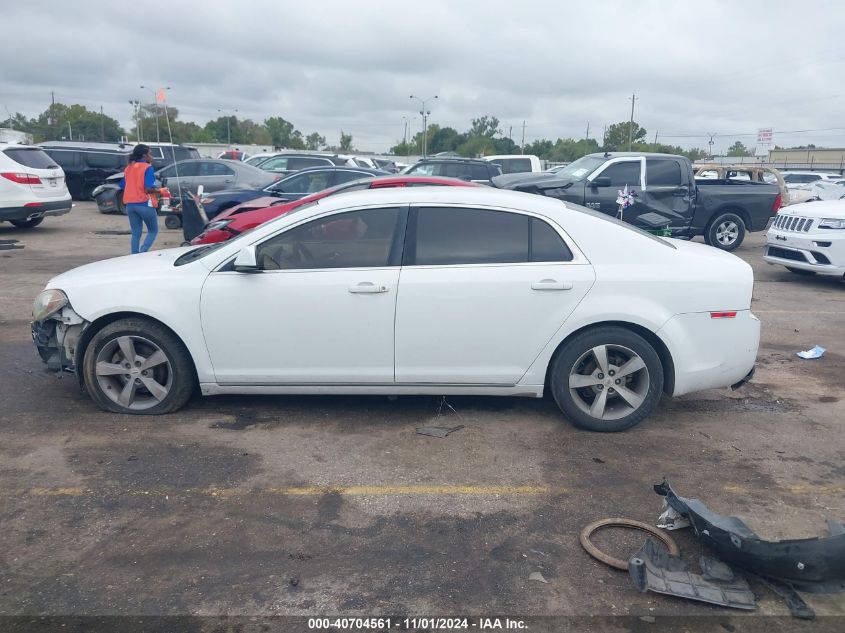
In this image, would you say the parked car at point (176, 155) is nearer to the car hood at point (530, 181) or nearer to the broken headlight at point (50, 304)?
the car hood at point (530, 181)

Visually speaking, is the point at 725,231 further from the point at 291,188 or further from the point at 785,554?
the point at 785,554

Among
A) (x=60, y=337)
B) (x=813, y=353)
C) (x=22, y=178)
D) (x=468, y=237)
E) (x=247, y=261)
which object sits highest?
(x=22, y=178)

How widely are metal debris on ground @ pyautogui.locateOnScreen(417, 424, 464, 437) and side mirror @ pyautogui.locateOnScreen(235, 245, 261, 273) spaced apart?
5.27ft

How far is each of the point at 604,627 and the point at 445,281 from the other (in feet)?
8.12

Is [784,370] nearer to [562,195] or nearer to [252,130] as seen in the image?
[562,195]

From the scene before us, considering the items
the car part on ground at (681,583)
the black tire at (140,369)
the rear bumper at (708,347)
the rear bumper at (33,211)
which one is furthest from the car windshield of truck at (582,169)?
the car part on ground at (681,583)

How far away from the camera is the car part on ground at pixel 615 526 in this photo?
347 cm

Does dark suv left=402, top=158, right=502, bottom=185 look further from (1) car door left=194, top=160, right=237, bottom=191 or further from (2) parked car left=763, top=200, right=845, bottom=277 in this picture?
(2) parked car left=763, top=200, right=845, bottom=277

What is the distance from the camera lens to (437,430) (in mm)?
5051

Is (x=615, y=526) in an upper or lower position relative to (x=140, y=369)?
lower

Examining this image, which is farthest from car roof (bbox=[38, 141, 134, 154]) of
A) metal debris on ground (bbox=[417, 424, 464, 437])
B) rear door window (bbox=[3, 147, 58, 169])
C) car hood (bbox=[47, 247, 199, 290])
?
metal debris on ground (bbox=[417, 424, 464, 437])

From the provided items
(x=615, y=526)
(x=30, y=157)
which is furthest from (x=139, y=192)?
(x=615, y=526)

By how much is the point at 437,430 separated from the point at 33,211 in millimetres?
12443

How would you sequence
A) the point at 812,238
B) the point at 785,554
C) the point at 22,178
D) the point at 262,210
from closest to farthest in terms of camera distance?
the point at 785,554
the point at 262,210
the point at 812,238
the point at 22,178
